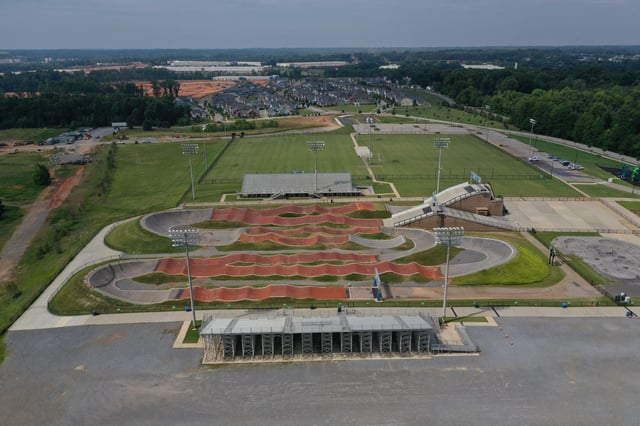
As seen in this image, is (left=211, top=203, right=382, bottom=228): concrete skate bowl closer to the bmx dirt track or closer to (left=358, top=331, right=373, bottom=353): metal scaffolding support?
the bmx dirt track

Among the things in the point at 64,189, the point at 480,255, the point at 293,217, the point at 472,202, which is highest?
the point at 472,202

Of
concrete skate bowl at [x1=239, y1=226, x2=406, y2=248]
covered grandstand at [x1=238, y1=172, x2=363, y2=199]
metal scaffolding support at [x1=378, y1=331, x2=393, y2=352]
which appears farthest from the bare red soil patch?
metal scaffolding support at [x1=378, y1=331, x2=393, y2=352]

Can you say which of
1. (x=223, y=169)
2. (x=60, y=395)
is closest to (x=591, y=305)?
(x=60, y=395)

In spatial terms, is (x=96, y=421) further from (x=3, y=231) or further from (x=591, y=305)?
(x=3, y=231)

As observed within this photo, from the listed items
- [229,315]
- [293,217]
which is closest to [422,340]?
[229,315]

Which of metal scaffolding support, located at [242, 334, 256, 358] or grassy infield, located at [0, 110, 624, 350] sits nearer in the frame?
metal scaffolding support, located at [242, 334, 256, 358]

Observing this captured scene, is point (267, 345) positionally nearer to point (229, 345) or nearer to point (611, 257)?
point (229, 345)
